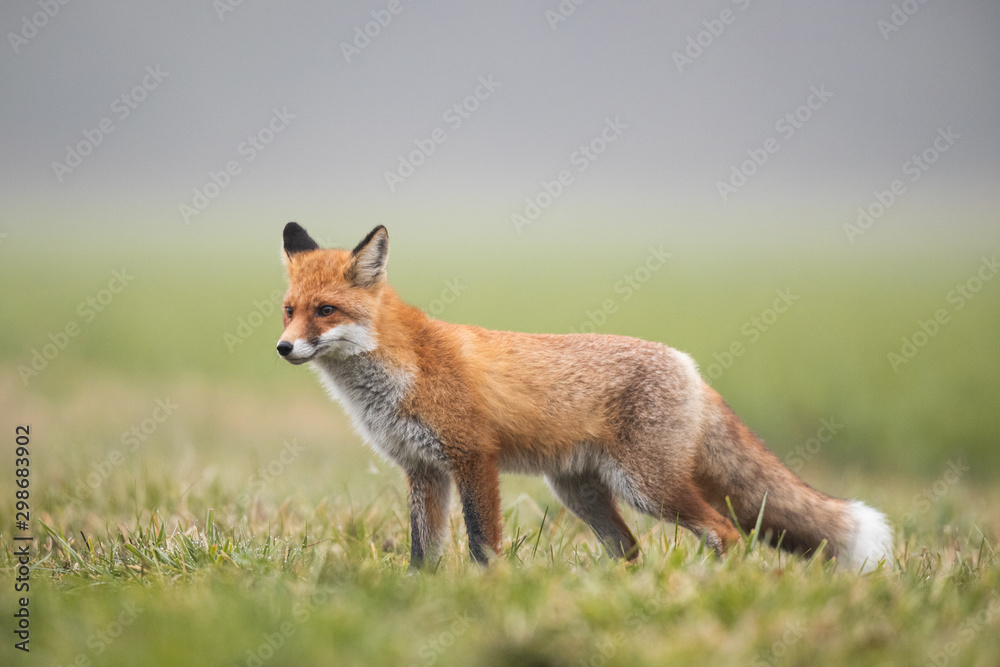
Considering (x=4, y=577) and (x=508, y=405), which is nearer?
(x=4, y=577)

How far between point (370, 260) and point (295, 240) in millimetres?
719

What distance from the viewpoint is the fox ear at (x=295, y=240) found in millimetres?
4730

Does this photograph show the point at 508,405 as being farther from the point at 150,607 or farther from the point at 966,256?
the point at 966,256

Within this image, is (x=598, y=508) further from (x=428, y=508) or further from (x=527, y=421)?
(x=428, y=508)

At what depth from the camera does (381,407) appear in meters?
4.33

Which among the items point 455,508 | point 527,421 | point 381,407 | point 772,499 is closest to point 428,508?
point 381,407

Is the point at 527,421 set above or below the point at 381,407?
above

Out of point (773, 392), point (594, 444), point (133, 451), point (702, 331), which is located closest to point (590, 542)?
point (594, 444)

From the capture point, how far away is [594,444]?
448 cm

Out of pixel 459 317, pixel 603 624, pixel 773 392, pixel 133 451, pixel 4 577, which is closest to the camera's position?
pixel 603 624

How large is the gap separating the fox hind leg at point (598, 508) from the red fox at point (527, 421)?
0.03 metres

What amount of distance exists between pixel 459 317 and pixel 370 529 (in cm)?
913

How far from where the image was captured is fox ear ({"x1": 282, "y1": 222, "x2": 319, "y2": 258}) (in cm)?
473

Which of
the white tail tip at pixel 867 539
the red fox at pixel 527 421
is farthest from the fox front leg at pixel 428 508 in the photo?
the white tail tip at pixel 867 539
